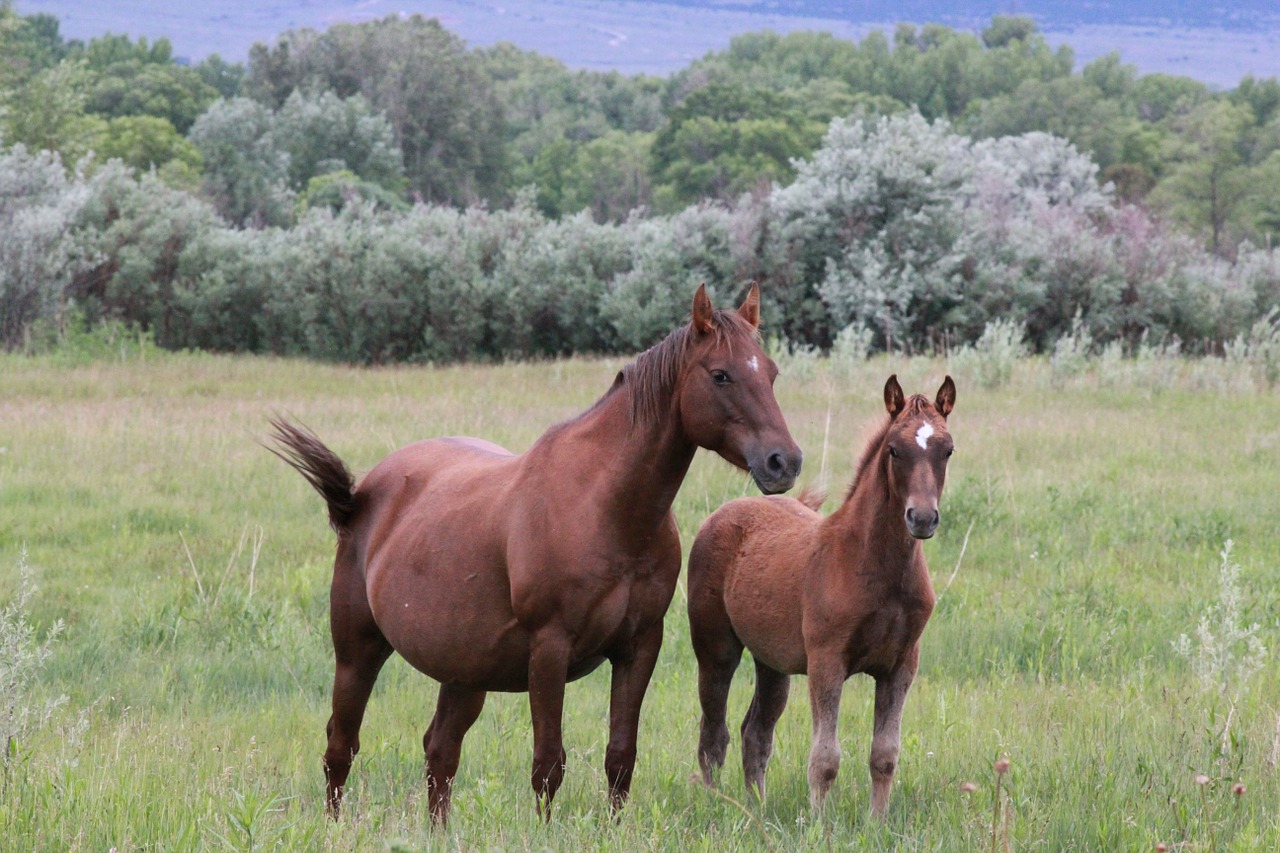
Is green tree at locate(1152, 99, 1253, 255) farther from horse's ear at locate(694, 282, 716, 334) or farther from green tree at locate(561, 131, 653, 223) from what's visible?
horse's ear at locate(694, 282, 716, 334)

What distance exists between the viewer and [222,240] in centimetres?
2805

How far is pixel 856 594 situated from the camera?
4926mm

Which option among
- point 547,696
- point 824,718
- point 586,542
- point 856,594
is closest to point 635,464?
point 586,542

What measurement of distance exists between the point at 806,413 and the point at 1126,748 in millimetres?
10371

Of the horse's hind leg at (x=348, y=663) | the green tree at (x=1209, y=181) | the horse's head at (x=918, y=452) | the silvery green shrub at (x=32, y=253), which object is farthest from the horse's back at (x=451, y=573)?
the green tree at (x=1209, y=181)

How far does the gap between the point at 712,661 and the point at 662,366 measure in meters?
1.68

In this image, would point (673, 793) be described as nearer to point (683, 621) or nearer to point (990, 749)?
point (990, 749)

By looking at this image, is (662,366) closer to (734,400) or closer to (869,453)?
(734,400)

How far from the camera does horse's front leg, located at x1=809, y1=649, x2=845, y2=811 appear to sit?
494cm

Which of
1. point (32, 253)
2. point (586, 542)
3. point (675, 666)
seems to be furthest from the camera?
point (32, 253)

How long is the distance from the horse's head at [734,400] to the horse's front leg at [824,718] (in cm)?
86

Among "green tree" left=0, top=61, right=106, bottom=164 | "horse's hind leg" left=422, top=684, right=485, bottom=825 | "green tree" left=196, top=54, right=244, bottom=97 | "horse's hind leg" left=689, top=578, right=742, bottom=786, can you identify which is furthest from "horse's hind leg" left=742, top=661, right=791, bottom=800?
"green tree" left=196, top=54, right=244, bottom=97

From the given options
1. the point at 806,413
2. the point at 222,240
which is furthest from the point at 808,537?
the point at 222,240

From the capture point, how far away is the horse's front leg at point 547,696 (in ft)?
15.1
